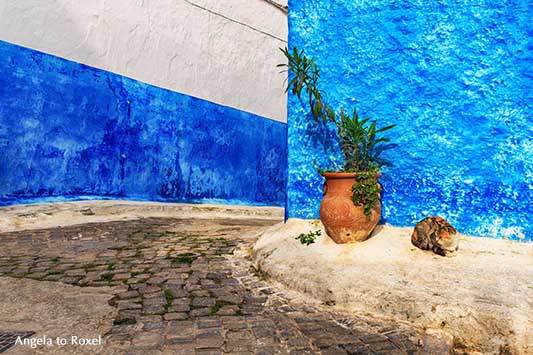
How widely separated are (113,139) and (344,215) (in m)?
5.25

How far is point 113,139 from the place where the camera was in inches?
296

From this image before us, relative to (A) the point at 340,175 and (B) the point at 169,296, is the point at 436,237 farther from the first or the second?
(B) the point at 169,296

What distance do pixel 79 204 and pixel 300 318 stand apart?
17.3 ft

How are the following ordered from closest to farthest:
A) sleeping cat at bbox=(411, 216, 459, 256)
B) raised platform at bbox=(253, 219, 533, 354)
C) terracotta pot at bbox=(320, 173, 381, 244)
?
raised platform at bbox=(253, 219, 533, 354) < sleeping cat at bbox=(411, 216, 459, 256) < terracotta pot at bbox=(320, 173, 381, 244)

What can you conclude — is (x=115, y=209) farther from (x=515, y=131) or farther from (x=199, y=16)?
(x=515, y=131)

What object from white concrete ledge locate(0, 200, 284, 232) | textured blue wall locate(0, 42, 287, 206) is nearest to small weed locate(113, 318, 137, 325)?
white concrete ledge locate(0, 200, 284, 232)

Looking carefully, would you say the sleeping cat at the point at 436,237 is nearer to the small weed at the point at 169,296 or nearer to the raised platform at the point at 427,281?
the raised platform at the point at 427,281

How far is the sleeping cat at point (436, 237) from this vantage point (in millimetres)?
3484

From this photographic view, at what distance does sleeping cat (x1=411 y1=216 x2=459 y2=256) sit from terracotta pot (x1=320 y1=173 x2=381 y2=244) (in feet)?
1.42

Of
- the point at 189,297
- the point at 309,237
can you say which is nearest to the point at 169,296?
the point at 189,297

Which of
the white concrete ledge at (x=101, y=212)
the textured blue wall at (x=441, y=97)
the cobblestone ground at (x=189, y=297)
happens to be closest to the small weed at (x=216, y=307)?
Result: the cobblestone ground at (x=189, y=297)

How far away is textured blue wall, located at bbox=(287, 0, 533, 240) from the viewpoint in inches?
154

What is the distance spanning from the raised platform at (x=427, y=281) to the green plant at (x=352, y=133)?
530 mm

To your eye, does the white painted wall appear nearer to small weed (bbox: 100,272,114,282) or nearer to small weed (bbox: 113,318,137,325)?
small weed (bbox: 100,272,114,282)
